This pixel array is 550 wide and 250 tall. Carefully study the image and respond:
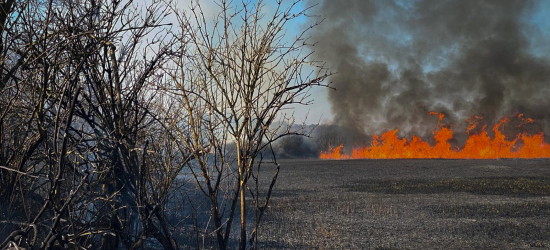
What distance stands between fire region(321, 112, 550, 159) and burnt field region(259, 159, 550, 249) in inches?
997

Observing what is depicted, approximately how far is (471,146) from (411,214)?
3661 centimetres

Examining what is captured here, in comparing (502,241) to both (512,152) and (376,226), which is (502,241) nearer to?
(376,226)

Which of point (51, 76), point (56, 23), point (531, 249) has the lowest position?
point (531, 249)

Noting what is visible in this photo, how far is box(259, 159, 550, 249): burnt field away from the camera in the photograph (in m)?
8.91

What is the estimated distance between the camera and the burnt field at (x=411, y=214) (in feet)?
29.2

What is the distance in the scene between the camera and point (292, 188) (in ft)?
59.4

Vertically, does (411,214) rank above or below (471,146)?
below

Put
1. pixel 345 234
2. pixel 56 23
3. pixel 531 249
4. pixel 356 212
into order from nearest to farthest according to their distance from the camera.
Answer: pixel 56 23, pixel 531 249, pixel 345 234, pixel 356 212

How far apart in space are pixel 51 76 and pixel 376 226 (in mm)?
7696

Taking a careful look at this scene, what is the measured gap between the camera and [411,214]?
38.8 feet

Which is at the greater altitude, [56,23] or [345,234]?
[56,23]

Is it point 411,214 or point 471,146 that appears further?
point 471,146

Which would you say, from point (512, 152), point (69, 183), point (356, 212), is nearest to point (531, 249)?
point (356, 212)

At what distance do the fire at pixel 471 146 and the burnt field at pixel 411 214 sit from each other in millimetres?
25332
